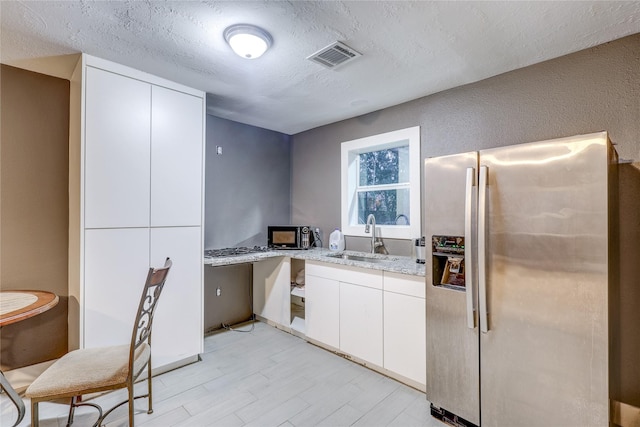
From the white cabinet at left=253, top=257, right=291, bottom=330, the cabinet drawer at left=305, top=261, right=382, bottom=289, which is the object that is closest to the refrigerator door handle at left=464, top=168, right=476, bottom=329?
the cabinet drawer at left=305, top=261, right=382, bottom=289

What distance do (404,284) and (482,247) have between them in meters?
0.76

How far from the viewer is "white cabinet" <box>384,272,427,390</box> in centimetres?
221

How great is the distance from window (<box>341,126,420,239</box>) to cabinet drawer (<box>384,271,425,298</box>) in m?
0.71

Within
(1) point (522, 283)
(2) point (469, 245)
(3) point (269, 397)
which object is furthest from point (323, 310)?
(1) point (522, 283)

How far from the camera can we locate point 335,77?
2.45m

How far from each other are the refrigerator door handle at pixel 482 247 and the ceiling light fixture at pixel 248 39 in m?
1.56

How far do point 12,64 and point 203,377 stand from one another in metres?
2.84

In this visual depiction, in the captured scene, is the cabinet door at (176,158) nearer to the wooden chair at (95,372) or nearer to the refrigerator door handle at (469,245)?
Answer: the wooden chair at (95,372)

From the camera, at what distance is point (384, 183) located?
3324 millimetres

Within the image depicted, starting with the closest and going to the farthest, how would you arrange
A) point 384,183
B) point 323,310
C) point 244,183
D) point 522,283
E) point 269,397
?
point 522,283, point 269,397, point 323,310, point 384,183, point 244,183

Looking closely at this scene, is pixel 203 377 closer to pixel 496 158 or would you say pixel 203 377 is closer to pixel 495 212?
pixel 495 212

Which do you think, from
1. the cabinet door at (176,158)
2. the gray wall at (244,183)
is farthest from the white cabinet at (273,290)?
the cabinet door at (176,158)

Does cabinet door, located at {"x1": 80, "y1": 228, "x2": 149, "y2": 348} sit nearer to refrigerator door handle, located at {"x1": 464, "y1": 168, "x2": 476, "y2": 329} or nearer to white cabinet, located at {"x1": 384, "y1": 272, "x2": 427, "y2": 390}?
white cabinet, located at {"x1": 384, "y1": 272, "x2": 427, "y2": 390}

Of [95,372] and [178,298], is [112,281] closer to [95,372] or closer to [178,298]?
[178,298]
